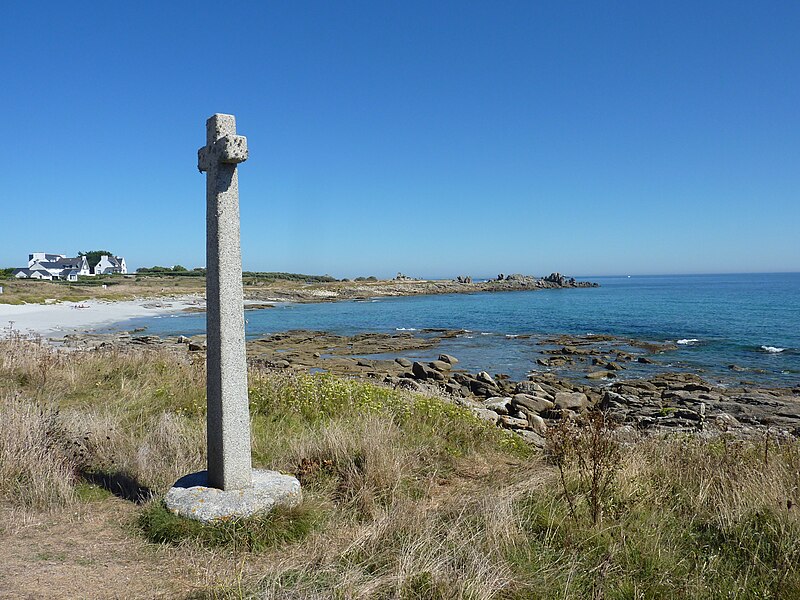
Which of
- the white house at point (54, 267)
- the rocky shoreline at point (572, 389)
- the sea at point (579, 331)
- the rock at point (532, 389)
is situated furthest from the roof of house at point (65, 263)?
the rock at point (532, 389)

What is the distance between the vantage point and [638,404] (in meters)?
17.2

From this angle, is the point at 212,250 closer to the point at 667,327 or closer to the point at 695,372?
the point at 695,372

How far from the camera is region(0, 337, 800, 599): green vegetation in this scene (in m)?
3.64

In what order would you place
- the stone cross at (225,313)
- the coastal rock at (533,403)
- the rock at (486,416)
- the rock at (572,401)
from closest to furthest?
the stone cross at (225,313) < the rock at (486,416) < the coastal rock at (533,403) < the rock at (572,401)

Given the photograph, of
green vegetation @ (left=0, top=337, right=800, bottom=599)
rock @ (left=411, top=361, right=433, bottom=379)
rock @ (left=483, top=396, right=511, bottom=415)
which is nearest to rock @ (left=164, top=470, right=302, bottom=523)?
green vegetation @ (left=0, top=337, right=800, bottom=599)

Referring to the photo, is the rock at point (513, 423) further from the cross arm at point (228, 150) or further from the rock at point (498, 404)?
the cross arm at point (228, 150)

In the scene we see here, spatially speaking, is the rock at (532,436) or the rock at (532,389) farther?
the rock at (532,389)

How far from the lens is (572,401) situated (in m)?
16.9

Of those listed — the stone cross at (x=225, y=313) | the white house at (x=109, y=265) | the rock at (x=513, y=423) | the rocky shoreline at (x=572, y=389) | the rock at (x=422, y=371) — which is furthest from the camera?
the white house at (x=109, y=265)

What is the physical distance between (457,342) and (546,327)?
36.7 ft

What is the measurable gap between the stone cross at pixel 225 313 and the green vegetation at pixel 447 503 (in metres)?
0.63

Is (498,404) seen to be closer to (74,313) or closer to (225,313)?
(225,313)

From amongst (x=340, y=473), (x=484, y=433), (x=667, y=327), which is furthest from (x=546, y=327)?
(x=340, y=473)

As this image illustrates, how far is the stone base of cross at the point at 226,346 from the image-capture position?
4.70 m
